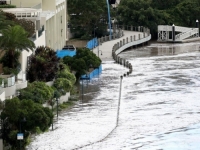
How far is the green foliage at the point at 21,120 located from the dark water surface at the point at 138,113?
1689 millimetres

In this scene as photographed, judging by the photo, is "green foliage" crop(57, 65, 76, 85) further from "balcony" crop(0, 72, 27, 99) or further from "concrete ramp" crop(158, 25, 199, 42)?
"concrete ramp" crop(158, 25, 199, 42)

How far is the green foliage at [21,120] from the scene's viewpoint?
1962 inches

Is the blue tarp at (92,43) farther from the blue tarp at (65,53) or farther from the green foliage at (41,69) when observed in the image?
the green foliage at (41,69)

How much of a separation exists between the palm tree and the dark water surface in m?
5.14

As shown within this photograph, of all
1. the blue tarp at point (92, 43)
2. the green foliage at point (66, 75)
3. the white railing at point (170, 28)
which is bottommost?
the green foliage at point (66, 75)

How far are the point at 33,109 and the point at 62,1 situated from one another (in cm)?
4851

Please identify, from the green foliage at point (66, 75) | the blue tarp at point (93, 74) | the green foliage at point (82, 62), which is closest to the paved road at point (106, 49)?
the blue tarp at point (93, 74)

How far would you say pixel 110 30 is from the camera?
11162 centimetres

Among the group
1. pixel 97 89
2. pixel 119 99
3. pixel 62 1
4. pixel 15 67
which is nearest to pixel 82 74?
pixel 97 89

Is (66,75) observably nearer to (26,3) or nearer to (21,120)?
(26,3)

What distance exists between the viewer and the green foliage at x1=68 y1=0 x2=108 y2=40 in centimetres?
11169

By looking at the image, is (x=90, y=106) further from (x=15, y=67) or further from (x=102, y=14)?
(x=102, y=14)

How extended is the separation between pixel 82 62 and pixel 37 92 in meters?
15.8

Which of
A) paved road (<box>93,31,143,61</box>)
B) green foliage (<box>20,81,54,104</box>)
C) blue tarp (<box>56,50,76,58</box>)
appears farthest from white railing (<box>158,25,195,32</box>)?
green foliage (<box>20,81,54,104</box>)
